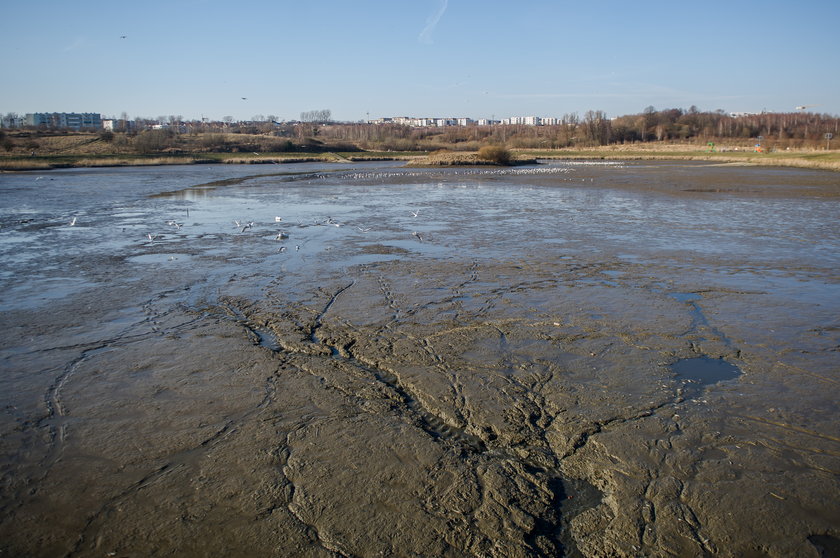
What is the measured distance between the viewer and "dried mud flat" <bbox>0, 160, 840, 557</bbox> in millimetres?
3467

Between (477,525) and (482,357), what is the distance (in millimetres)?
2754

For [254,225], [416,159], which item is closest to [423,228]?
[254,225]

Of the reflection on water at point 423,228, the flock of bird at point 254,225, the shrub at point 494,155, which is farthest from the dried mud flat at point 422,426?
the shrub at point 494,155

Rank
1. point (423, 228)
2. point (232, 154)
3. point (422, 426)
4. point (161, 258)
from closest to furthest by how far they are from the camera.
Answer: point (422, 426) → point (161, 258) → point (423, 228) → point (232, 154)

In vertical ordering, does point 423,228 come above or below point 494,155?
below

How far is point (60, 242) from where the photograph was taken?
13.7 meters

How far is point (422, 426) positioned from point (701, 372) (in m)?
3.02

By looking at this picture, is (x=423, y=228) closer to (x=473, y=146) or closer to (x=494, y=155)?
(x=494, y=155)

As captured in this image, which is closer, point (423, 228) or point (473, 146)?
point (423, 228)

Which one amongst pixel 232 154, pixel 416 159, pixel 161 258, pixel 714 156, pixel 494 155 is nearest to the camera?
pixel 161 258

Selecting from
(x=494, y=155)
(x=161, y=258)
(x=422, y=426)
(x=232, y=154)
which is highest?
(x=232, y=154)

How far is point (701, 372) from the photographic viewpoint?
5.75 m

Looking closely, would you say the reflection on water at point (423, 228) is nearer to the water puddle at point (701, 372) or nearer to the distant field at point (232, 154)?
the water puddle at point (701, 372)

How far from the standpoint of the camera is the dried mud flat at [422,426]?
3467 millimetres
